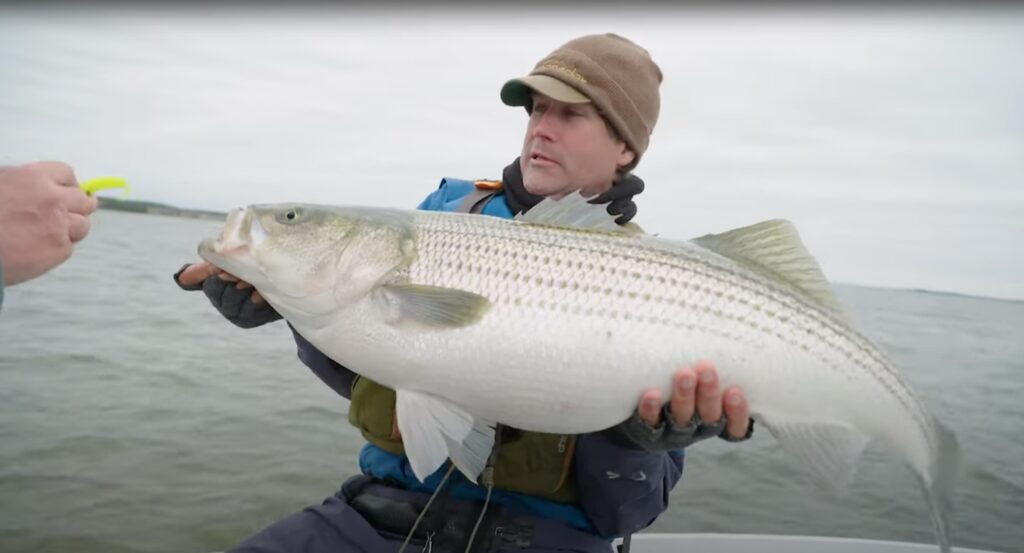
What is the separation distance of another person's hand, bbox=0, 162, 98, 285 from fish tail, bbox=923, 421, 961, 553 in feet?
11.8

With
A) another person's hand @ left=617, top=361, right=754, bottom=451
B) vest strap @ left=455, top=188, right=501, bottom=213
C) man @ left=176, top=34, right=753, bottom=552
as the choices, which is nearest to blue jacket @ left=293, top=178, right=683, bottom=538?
man @ left=176, top=34, right=753, bottom=552

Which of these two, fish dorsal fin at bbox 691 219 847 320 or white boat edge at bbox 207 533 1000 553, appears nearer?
fish dorsal fin at bbox 691 219 847 320

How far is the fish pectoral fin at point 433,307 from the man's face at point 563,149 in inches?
54.9

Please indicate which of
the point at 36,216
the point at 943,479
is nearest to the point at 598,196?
the point at 943,479

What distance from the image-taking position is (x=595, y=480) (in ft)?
10.5

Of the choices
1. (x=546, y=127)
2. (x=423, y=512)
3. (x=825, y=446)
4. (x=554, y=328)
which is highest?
(x=546, y=127)

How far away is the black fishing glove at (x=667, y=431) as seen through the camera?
109 inches

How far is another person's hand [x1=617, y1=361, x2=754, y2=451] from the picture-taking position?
265 cm

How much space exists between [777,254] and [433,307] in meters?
1.60

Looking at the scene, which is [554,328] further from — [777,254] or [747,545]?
[747,545]

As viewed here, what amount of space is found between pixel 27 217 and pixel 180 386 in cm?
1076

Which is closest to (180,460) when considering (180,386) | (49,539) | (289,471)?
(289,471)

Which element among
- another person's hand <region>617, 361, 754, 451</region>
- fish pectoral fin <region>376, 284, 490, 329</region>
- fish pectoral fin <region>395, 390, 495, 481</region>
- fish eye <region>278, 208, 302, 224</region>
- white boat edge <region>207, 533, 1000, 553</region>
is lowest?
white boat edge <region>207, 533, 1000, 553</region>

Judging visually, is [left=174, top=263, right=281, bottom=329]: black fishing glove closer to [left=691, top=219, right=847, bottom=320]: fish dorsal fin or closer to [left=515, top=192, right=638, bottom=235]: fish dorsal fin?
[left=515, top=192, right=638, bottom=235]: fish dorsal fin
